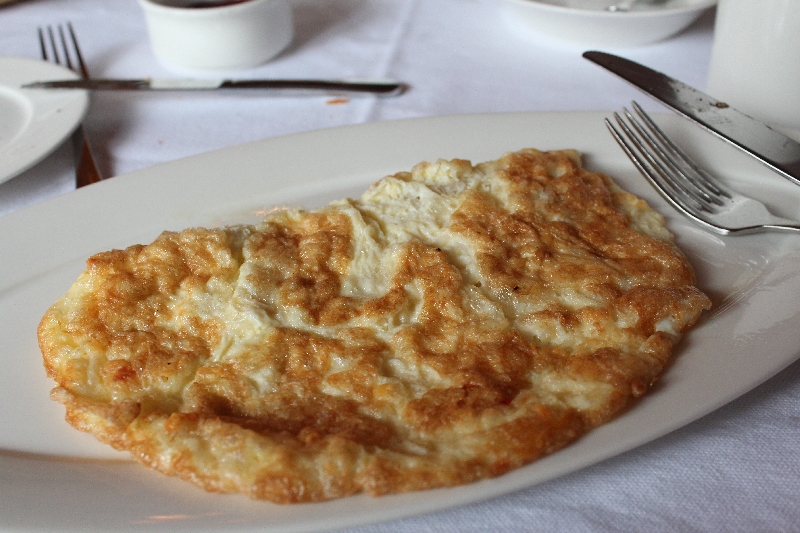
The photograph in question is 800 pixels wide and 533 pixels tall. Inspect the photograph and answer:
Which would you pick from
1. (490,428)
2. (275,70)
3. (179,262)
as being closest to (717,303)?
(490,428)

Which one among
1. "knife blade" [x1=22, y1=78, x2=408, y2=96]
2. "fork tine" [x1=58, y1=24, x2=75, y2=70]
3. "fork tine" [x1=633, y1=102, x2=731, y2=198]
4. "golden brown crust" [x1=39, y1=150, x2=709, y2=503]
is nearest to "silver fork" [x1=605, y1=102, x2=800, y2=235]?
"fork tine" [x1=633, y1=102, x2=731, y2=198]

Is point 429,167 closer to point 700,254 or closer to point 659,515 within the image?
point 700,254

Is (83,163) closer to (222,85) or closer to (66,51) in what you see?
(222,85)

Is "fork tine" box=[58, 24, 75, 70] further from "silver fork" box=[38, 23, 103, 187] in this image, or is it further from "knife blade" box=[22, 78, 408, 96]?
"knife blade" box=[22, 78, 408, 96]

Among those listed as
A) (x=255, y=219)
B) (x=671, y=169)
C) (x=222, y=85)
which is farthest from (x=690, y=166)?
(x=222, y=85)

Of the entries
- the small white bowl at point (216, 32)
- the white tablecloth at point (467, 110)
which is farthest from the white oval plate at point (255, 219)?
the small white bowl at point (216, 32)

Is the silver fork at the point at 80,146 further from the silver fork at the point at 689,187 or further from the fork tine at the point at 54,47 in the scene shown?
the silver fork at the point at 689,187
